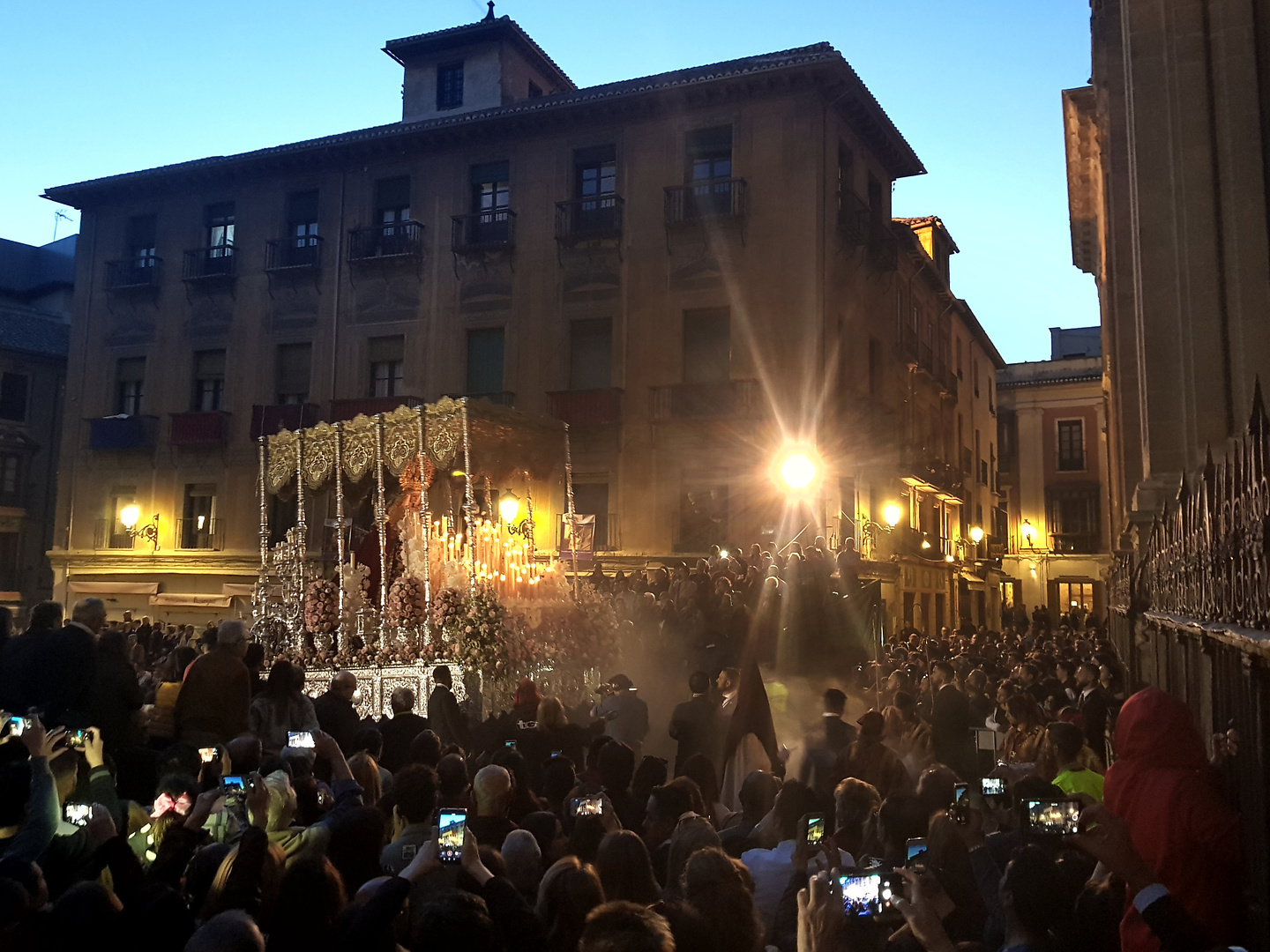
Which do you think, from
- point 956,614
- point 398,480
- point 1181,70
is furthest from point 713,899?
point 956,614

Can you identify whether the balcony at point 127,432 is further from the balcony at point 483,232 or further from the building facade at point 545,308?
the balcony at point 483,232

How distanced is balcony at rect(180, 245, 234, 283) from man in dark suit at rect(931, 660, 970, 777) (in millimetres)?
24690

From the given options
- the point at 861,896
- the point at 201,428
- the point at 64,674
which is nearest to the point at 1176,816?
the point at 861,896

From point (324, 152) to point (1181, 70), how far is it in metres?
22.5

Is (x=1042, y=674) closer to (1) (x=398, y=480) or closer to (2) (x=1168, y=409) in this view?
(2) (x=1168, y=409)

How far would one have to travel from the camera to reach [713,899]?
3459 mm

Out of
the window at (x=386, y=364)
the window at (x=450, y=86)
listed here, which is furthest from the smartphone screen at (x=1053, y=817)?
the window at (x=450, y=86)

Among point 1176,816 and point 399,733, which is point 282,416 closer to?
point 399,733

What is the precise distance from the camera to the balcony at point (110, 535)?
96.1 ft

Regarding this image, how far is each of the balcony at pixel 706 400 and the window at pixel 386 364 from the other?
6.73 m

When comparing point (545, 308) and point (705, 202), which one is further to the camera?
Answer: point (545, 308)

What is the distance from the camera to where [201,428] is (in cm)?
2836

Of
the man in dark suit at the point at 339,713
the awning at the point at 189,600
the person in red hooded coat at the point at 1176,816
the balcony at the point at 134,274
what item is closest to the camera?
the person in red hooded coat at the point at 1176,816

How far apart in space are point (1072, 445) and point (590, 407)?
31.1 meters
